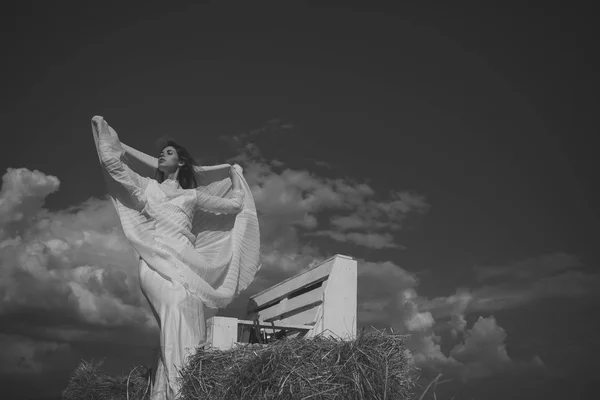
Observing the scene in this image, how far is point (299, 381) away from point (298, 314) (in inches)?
62.3

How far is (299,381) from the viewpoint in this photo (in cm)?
273

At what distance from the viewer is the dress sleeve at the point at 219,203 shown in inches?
190

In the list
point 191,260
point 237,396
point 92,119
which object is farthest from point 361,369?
point 92,119

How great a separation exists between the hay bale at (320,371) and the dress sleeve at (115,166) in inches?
81.6

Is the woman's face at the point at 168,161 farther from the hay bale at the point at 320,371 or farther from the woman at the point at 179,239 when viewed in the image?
the hay bale at the point at 320,371

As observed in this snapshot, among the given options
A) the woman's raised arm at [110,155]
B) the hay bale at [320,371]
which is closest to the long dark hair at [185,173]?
the woman's raised arm at [110,155]

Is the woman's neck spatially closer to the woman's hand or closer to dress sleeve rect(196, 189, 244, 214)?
dress sleeve rect(196, 189, 244, 214)

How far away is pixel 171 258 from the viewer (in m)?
4.39

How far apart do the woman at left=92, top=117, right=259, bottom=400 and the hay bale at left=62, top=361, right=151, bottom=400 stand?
1.63 ft

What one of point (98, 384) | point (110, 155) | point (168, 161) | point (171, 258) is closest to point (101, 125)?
point (110, 155)

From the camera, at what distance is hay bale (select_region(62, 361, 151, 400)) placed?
4.54m

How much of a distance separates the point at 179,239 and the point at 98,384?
1.34m

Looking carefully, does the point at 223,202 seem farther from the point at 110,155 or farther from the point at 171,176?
the point at 110,155

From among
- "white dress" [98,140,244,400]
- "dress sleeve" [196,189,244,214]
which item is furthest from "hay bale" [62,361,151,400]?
"dress sleeve" [196,189,244,214]
